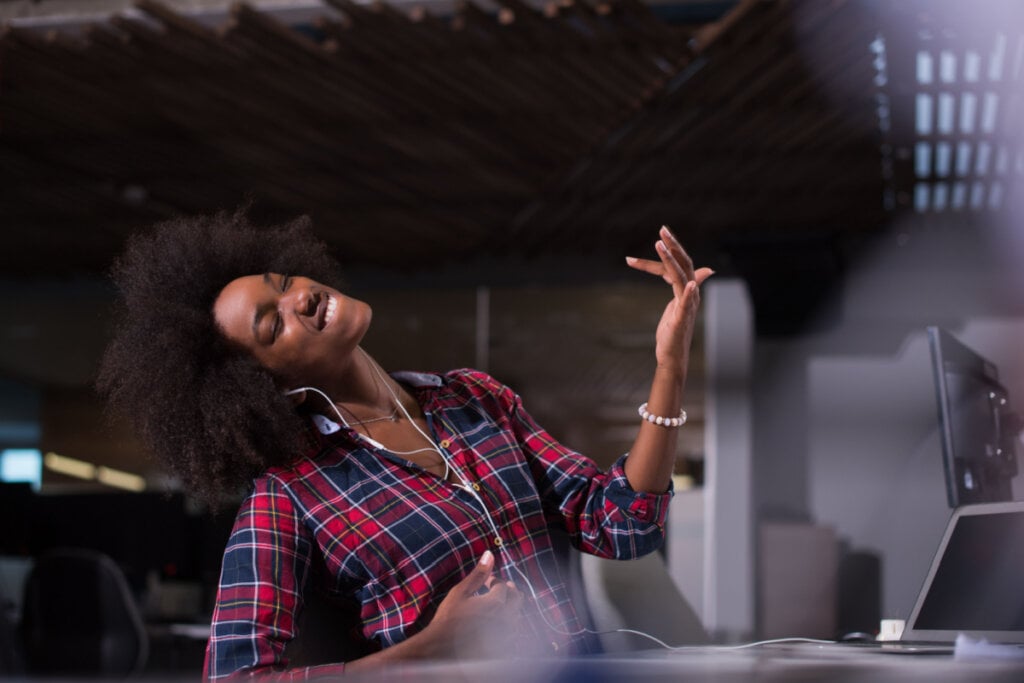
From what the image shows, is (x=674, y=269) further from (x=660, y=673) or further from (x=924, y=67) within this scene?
(x=924, y=67)

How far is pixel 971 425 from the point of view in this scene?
2109 millimetres

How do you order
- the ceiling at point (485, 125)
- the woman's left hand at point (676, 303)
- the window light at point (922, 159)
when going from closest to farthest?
1. the woman's left hand at point (676, 303)
2. the ceiling at point (485, 125)
3. the window light at point (922, 159)

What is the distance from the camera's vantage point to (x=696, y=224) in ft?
21.2

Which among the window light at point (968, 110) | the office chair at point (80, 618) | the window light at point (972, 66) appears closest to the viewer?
the window light at point (972, 66)

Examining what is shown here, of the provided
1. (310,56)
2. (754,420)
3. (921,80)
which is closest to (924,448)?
(754,420)

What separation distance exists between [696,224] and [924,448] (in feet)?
6.92

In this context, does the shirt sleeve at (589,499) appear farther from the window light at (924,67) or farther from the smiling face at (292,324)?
the window light at (924,67)

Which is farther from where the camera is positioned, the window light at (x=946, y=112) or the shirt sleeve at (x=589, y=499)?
the window light at (x=946, y=112)

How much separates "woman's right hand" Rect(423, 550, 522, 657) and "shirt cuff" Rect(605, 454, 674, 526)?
0.28 meters

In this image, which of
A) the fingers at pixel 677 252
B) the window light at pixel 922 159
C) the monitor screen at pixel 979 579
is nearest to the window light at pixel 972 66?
the window light at pixel 922 159

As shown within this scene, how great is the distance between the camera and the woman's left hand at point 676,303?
1586 mm

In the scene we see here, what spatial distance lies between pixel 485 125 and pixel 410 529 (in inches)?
137

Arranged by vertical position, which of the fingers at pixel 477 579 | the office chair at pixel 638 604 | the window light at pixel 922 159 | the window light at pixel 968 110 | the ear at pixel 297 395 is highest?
the window light at pixel 968 110

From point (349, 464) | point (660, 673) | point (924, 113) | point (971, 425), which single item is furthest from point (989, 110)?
point (660, 673)
